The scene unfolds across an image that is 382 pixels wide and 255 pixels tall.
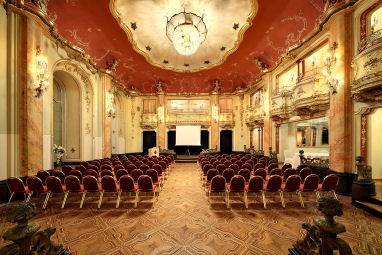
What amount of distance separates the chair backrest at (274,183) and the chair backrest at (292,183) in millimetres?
161

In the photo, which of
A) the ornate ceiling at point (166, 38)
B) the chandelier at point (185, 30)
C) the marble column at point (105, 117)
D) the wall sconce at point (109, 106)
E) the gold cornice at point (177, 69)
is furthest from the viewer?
the wall sconce at point (109, 106)

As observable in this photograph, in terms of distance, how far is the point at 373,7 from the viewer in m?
5.25

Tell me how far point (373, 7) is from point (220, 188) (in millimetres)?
6390

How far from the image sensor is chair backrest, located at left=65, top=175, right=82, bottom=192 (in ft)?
14.7

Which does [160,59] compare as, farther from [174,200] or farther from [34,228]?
[34,228]

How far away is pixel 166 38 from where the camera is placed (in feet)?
33.5

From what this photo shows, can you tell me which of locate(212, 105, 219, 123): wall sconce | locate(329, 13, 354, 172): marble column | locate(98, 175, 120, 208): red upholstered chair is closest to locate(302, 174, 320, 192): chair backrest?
locate(329, 13, 354, 172): marble column

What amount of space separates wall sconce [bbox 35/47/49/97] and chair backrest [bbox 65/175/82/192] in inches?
120

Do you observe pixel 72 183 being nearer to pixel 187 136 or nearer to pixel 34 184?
pixel 34 184

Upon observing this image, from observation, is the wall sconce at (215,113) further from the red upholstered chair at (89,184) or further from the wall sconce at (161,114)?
the red upholstered chair at (89,184)

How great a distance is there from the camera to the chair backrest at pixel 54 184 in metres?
4.48

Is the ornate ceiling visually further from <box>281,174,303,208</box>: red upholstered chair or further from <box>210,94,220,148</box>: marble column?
<box>281,174,303,208</box>: red upholstered chair

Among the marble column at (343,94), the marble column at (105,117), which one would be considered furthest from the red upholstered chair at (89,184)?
the marble column at (343,94)

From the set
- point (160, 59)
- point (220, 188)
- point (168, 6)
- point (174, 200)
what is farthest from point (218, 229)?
point (160, 59)
